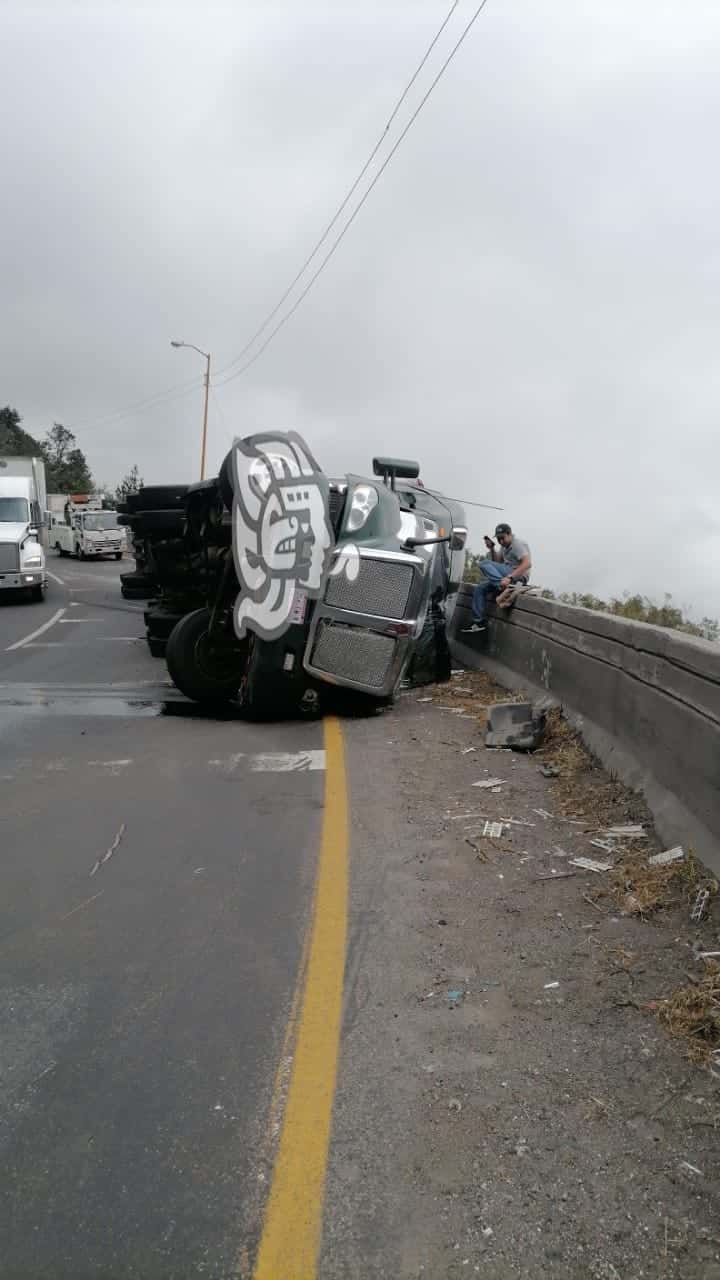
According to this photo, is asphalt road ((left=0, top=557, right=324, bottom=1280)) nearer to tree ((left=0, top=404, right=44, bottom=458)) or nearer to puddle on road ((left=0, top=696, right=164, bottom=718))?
puddle on road ((left=0, top=696, right=164, bottom=718))

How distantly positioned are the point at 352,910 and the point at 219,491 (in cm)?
667

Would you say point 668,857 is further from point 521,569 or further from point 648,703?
point 521,569

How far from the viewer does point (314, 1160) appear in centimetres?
254

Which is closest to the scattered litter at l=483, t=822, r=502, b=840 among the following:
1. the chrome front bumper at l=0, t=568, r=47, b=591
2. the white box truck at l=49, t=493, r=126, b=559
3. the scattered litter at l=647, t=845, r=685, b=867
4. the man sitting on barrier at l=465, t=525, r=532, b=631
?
the scattered litter at l=647, t=845, r=685, b=867

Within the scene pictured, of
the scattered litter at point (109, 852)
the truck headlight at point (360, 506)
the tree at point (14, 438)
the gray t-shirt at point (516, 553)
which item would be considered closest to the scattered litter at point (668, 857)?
the scattered litter at point (109, 852)

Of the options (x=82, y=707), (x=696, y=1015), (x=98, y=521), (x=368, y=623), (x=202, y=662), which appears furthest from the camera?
(x=98, y=521)

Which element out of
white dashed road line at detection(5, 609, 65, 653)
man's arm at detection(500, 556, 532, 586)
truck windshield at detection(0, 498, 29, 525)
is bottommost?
white dashed road line at detection(5, 609, 65, 653)

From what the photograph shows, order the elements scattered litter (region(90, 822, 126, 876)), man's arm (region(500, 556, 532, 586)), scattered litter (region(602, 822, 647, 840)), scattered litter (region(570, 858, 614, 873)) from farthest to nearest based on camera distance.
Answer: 1. man's arm (region(500, 556, 532, 586))
2. scattered litter (region(602, 822, 647, 840))
3. scattered litter (region(90, 822, 126, 876))
4. scattered litter (region(570, 858, 614, 873))

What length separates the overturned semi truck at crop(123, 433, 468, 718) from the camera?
8758mm

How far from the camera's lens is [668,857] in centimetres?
447

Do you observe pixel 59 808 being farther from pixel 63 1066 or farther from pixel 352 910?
pixel 63 1066

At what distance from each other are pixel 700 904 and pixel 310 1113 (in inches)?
77.7

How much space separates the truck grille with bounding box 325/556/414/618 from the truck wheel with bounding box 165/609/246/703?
1728 millimetres

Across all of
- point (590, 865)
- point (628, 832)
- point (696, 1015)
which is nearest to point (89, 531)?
point (628, 832)
